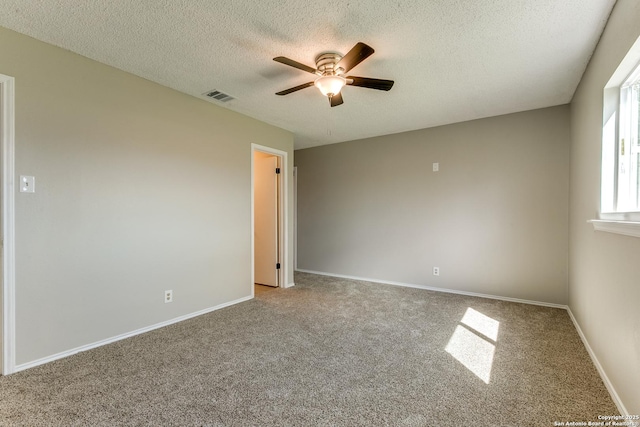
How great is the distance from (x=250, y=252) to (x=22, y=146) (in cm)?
234

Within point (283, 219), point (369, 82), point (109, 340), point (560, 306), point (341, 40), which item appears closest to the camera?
point (341, 40)

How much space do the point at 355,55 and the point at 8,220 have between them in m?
2.64

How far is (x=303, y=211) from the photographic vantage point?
5.58 metres

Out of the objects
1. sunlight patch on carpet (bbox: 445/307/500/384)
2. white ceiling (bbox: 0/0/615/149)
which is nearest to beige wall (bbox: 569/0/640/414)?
white ceiling (bbox: 0/0/615/149)

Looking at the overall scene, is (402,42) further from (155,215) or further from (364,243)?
(364,243)

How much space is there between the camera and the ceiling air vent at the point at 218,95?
2.98 metres

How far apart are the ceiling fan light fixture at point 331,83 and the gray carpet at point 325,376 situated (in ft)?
7.04

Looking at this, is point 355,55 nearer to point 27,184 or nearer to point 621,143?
point 621,143

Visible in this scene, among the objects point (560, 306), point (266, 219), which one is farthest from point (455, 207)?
point (266, 219)

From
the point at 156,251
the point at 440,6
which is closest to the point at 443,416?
the point at 440,6

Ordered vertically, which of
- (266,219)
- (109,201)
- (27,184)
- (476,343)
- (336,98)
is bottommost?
(476,343)

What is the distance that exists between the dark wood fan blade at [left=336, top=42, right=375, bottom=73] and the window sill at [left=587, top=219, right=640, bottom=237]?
1695 millimetres

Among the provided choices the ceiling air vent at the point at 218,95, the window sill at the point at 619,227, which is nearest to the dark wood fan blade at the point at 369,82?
the ceiling air vent at the point at 218,95

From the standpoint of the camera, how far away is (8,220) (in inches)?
77.5
